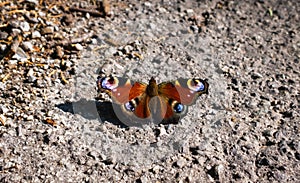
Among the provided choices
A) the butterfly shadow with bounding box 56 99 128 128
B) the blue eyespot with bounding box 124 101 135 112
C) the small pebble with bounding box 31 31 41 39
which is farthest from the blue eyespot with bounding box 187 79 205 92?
the small pebble with bounding box 31 31 41 39

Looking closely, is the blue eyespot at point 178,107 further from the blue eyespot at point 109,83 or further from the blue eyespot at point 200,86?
the blue eyespot at point 109,83

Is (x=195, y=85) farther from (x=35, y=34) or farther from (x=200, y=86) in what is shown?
(x=35, y=34)

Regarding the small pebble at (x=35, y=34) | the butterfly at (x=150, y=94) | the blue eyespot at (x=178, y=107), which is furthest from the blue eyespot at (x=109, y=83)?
the small pebble at (x=35, y=34)

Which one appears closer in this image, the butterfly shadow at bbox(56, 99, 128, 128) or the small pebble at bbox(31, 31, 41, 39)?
the butterfly shadow at bbox(56, 99, 128, 128)

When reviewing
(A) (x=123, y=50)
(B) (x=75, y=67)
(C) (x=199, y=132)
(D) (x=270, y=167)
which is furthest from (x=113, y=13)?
(D) (x=270, y=167)

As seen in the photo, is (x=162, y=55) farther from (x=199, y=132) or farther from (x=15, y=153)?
(x=15, y=153)

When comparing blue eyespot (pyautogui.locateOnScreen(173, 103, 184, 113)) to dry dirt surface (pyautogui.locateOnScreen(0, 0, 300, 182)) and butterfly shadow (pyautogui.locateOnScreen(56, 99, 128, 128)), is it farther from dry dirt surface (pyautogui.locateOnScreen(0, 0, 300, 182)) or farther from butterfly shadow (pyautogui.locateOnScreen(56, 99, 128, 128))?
butterfly shadow (pyautogui.locateOnScreen(56, 99, 128, 128))
